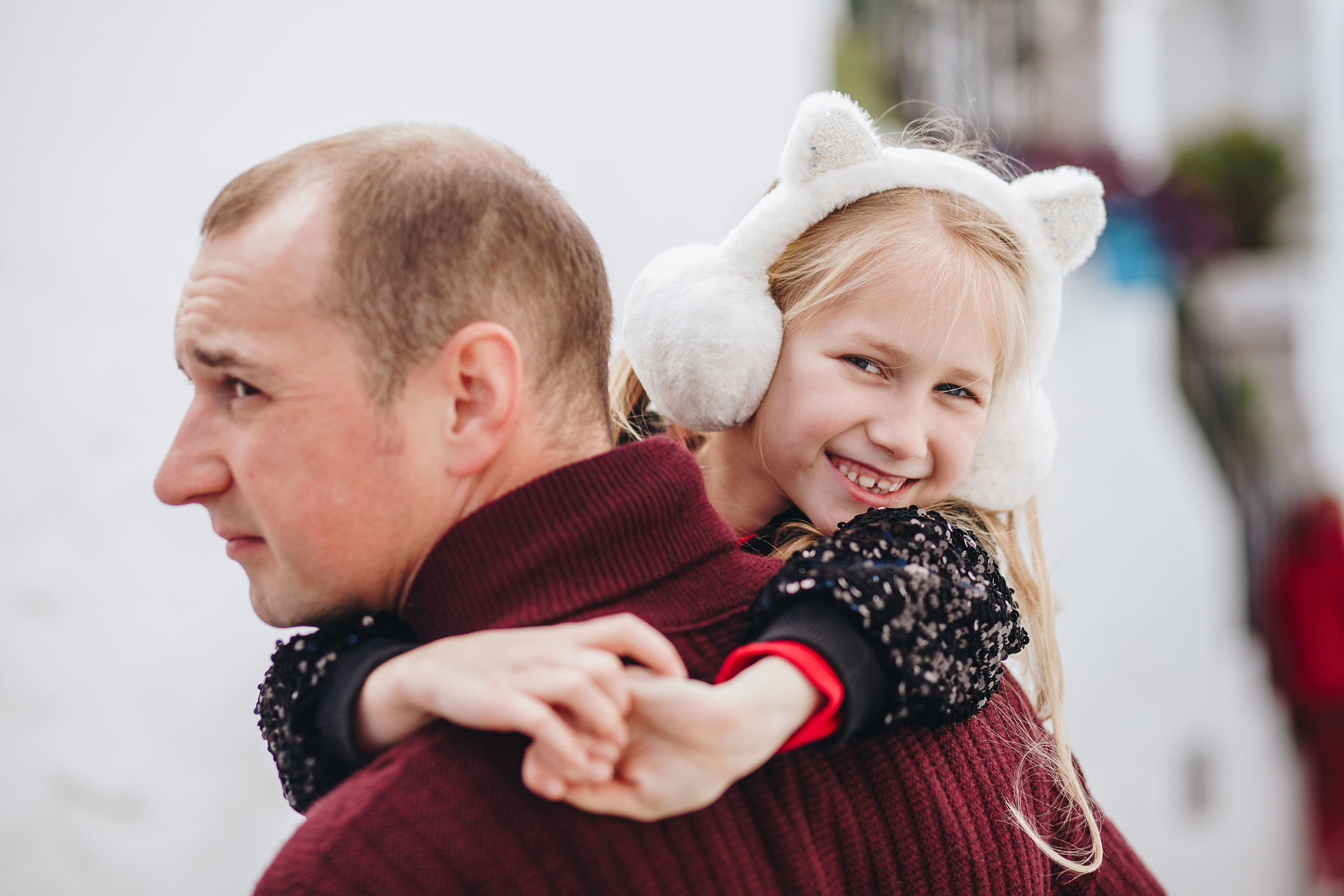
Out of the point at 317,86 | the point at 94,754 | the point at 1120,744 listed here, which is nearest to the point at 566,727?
the point at 94,754

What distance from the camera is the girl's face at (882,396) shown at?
190cm

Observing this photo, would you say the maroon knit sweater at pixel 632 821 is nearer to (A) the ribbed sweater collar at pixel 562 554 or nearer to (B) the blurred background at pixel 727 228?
(A) the ribbed sweater collar at pixel 562 554

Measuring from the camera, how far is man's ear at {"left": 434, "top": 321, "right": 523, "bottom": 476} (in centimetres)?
142

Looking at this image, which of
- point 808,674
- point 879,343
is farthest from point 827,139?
point 808,674

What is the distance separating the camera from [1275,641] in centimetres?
900

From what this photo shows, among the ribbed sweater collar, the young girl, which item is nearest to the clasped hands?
the ribbed sweater collar

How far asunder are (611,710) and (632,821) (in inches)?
7.9

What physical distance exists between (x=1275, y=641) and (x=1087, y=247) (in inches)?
321

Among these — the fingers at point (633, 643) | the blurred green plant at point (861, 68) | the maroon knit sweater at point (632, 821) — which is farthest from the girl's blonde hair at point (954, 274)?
the blurred green plant at point (861, 68)

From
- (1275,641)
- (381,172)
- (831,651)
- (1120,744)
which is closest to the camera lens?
(831,651)

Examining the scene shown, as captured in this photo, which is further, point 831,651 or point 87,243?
point 87,243

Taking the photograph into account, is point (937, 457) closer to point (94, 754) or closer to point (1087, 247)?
point (1087, 247)

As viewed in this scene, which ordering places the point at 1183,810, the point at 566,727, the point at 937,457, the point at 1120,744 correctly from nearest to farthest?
the point at 566,727, the point at 937,457, the point at 1120,744, the point at 1183,810

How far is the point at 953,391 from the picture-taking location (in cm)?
199
